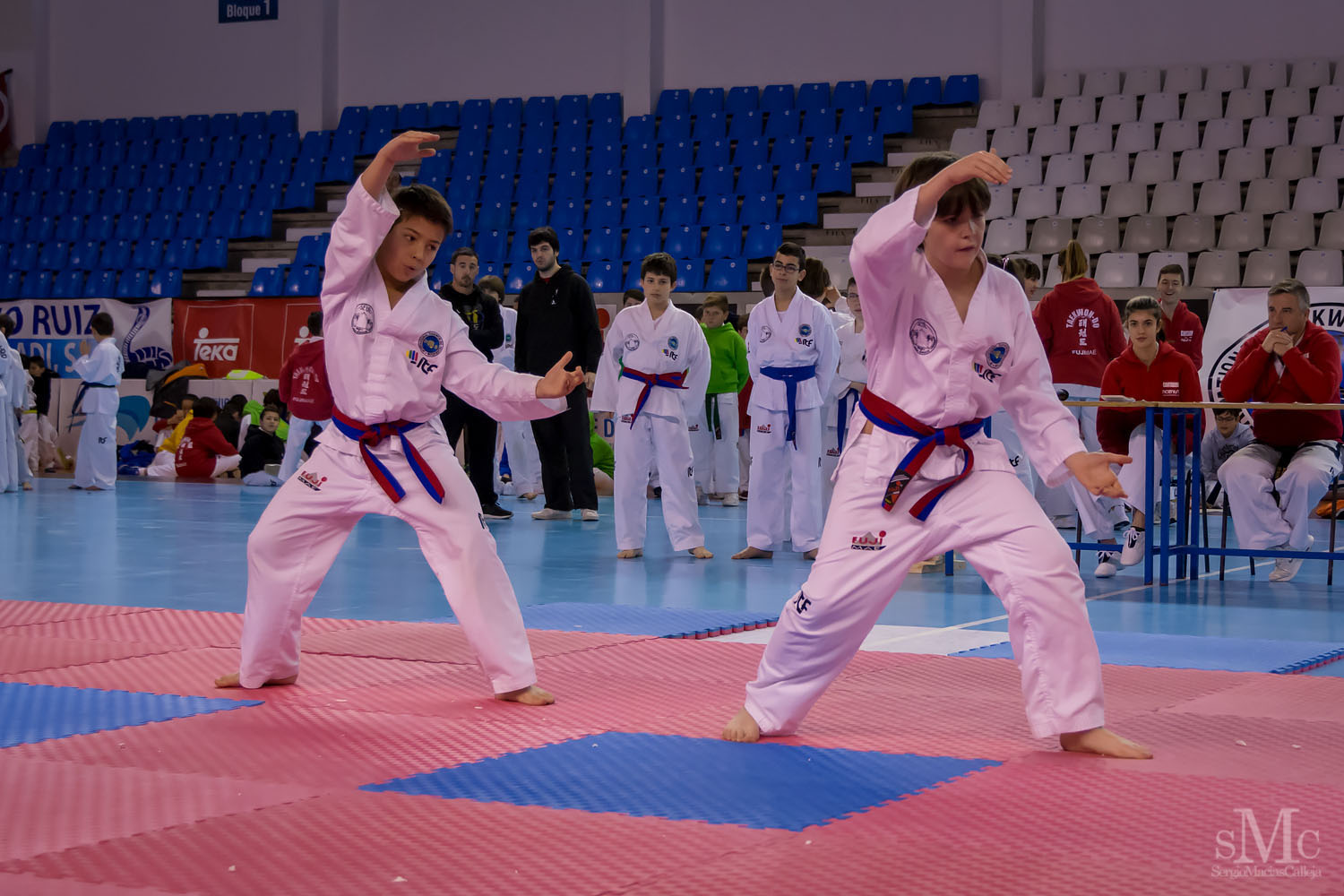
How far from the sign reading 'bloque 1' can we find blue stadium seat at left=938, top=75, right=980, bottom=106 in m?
10.1

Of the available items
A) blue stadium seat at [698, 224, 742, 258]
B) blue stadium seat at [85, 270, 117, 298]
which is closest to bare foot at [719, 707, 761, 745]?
blue stadium seat at [698, 224, 742, 258]

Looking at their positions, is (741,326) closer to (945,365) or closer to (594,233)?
(594,233)

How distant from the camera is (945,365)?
10.1 ft

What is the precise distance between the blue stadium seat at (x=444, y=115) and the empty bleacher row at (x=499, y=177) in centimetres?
2

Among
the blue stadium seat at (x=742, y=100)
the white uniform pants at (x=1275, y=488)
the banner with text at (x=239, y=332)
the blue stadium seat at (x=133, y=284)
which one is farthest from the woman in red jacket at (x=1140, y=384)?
the blue stadium seat at (x=133, y=284)

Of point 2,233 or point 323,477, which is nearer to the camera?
point 323,477

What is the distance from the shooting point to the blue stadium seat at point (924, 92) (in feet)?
51.5

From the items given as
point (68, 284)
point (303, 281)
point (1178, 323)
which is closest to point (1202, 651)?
point (1178, 323)

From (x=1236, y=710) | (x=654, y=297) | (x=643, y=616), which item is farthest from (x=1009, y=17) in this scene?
(x=1236, y=710)

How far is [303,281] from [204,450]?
376 cm

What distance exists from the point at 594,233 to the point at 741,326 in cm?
451

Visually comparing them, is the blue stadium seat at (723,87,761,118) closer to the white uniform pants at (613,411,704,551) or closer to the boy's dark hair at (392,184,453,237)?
the white uniform pants at (613,411,704,551)

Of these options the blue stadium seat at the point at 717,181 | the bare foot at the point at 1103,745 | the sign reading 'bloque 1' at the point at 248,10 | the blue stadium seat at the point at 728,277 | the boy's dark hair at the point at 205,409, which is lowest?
the bare foot at the point at 1103,745

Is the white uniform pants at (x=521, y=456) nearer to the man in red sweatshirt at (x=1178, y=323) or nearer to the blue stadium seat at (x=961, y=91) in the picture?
the man in red sweatshirt at (x=1178, y=323)
